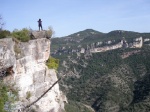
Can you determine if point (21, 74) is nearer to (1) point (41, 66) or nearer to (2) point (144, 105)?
(1) point (41, 66)

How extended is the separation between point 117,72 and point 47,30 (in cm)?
14790

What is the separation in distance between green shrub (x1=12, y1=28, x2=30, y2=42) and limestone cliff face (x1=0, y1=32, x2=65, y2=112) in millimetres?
592

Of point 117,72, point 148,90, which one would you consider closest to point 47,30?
point 148,90

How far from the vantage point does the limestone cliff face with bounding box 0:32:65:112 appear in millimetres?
20377

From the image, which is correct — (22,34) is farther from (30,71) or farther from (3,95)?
(3,95)

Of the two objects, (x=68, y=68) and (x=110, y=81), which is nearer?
(x=110, y=81)

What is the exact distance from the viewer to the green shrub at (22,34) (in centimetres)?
2436

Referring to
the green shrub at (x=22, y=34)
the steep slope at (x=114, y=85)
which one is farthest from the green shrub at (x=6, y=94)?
the steep slope at (x=114, y=85)

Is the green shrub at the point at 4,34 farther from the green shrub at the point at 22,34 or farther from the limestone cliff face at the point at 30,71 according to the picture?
the limestone cliff face at the point at 30,71

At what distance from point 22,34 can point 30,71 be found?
321cm

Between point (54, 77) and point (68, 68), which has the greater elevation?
point (54, 77)

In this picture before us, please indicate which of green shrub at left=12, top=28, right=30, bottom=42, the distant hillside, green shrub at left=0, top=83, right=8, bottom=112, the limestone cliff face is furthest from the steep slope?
green shrub at left=0, top=83, right=8, bottom=112

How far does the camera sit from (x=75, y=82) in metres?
191

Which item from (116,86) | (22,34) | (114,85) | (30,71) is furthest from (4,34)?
(114,85)
